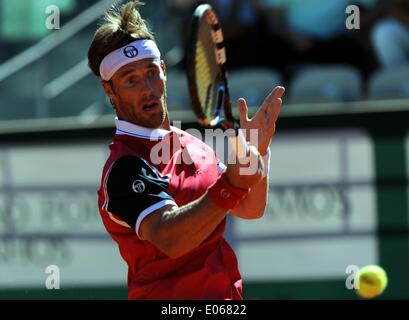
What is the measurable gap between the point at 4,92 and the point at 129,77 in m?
4.81

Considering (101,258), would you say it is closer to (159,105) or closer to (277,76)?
(277,76)

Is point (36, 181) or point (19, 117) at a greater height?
point (19, 117)

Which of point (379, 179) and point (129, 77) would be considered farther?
point (379, 179)

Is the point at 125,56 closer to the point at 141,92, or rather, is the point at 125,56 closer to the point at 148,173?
the point at 141,92

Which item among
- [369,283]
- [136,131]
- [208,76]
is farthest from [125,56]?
[369,283]

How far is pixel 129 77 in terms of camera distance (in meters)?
3.18

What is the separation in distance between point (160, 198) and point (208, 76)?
1.91 ft

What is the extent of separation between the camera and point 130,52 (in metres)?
3.17

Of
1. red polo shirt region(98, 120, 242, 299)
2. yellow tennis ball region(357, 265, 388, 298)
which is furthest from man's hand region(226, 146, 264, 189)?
yellow tennis ball region(357, 265, 388, 298)

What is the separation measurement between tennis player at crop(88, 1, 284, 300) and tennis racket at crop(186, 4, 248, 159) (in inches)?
4.8

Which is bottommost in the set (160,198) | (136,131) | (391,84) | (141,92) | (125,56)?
(160,198)
